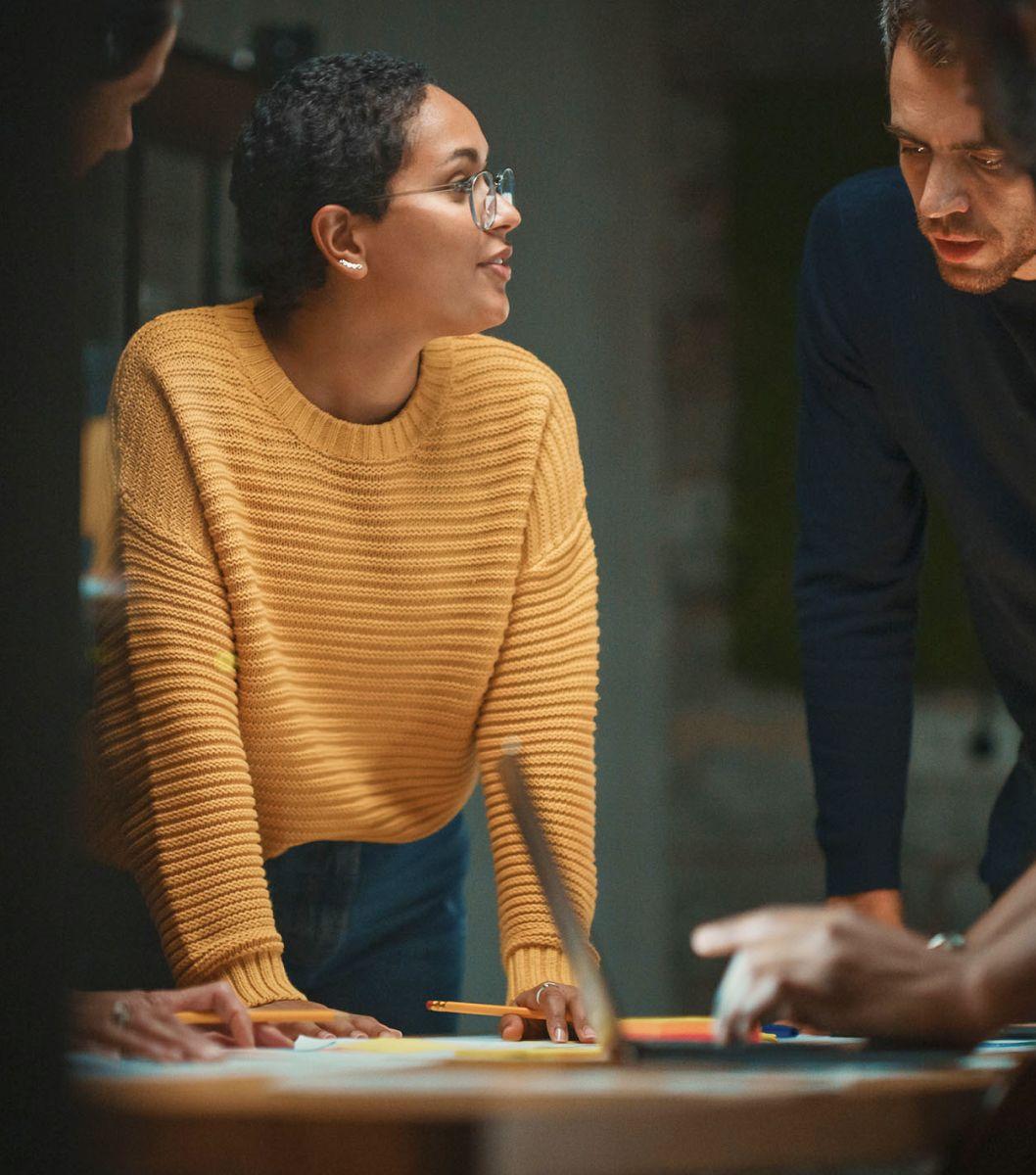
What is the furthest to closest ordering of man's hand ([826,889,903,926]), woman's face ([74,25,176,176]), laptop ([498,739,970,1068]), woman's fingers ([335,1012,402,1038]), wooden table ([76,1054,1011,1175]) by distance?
man's hand ([826,889,903,926]) → woman's fingers ([335,1012,402,1038]) → woman's face ([74,25,176,176]) → laptop ([498,739,970,1068]) → wooden table ([76,1054,1011,1175])

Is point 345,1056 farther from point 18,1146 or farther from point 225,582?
point 225,582

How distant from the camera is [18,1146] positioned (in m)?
0.68

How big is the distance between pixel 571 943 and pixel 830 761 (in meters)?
0.44

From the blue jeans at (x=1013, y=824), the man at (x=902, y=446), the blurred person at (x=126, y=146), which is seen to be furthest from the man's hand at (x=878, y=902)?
the blurred person at (x=126, y=146)

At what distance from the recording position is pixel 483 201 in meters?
1.08

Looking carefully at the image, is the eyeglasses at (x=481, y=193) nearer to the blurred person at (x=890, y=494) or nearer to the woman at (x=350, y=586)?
the woman at (x=350, y=586)

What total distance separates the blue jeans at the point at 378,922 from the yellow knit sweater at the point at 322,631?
17 mm

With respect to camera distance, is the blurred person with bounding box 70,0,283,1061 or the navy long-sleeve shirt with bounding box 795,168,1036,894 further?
the navy long-sleeve shirt with bounding box 795,168,1036,894

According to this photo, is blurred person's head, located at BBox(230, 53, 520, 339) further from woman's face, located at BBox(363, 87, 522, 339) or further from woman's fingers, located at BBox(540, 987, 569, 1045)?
woman's fingers, located at BBox(540, 987, 569, 1045)

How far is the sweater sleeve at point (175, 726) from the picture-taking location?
1.01 meters

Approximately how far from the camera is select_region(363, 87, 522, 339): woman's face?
1.06 m

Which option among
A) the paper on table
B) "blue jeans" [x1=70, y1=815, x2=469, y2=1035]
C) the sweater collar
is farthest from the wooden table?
the sweater collar

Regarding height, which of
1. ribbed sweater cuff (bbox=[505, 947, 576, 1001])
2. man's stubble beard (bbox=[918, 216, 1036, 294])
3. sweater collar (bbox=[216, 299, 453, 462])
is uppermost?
man's stubble beard (bbox=[918, 216, 1036, 294])

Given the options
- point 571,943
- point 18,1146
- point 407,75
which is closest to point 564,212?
point 407,75
